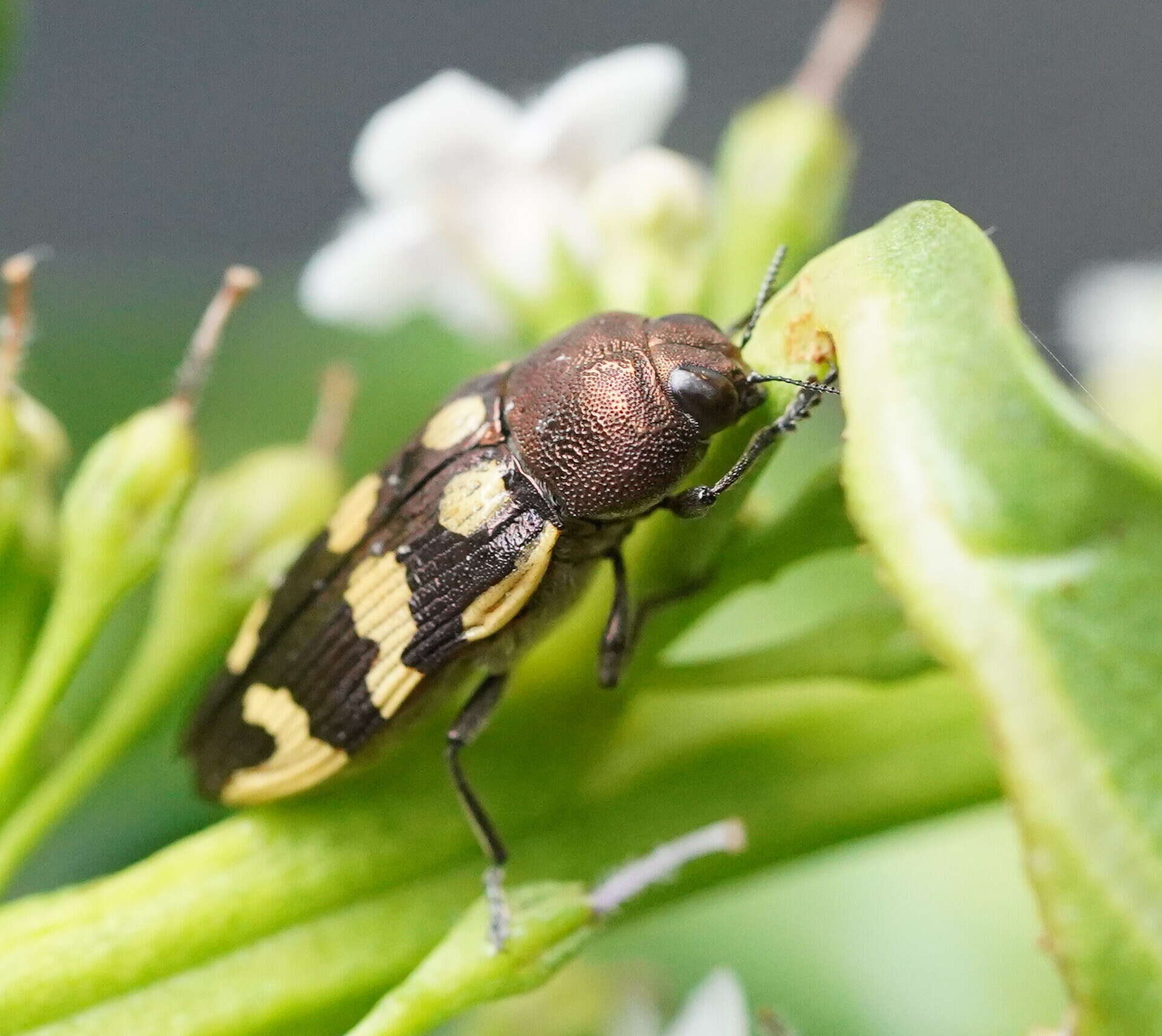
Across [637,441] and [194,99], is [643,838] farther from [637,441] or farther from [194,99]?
[194,99]

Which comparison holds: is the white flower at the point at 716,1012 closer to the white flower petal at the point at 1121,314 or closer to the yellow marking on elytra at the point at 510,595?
the yellow marking on elytra at the point at 510,595

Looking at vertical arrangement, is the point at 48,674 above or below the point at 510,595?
above

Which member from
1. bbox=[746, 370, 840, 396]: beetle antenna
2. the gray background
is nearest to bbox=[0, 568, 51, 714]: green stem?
bbox=[746, 370, 840, 396]: beetle antenna

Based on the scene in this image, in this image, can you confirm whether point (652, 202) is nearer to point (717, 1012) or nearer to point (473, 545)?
point (473, 545)

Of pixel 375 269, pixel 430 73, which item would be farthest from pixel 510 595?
pixel 430 73

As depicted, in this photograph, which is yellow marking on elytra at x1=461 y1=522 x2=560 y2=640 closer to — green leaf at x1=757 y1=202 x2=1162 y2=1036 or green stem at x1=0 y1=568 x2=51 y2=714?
green stem at x1=0 y1=568 x2=51 y2=714

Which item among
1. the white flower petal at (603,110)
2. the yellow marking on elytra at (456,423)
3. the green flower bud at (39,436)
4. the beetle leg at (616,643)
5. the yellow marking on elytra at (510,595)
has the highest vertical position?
the white flower petal at (603,110)

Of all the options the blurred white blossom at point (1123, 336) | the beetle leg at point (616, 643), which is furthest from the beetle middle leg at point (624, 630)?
the blurred white blossom at point (1123, 336)
